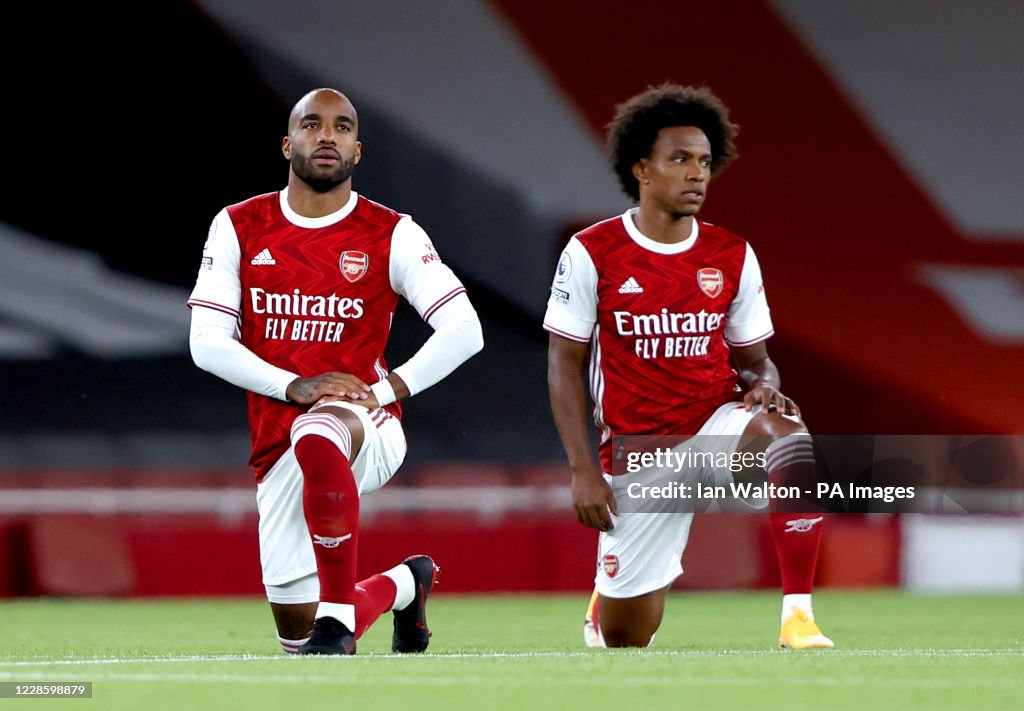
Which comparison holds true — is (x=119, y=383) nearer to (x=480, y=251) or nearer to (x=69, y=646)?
(x=480, y=251)

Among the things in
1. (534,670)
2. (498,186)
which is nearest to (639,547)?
(534,670)

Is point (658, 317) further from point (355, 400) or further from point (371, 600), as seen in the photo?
point (371, 600)

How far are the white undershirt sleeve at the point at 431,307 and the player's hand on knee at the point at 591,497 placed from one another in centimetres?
50

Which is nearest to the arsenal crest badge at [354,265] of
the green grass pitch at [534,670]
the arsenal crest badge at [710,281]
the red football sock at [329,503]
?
the red football sock at [329,503]

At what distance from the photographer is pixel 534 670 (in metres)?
3.99

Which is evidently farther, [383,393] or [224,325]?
[224,325]

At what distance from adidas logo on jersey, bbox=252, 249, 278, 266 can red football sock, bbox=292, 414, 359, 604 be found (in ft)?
2.45

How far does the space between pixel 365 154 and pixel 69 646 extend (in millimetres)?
5553

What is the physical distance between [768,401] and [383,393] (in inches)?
44.4

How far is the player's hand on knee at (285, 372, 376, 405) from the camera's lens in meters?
4.84

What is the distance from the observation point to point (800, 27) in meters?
10.9

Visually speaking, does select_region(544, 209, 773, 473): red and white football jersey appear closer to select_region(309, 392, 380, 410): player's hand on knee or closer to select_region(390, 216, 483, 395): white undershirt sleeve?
select_region(390, 216, 483, 395): white undershirt sleeve

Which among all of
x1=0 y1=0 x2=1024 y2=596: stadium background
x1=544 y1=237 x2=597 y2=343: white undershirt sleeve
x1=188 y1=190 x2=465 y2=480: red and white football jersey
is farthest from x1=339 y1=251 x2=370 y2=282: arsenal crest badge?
x1=0 y1=0 x2=1024 y2=596: stadium background

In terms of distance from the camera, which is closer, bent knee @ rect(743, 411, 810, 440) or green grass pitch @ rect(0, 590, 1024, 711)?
green grass pitch @ rect(0, 590, 1024, 711)
